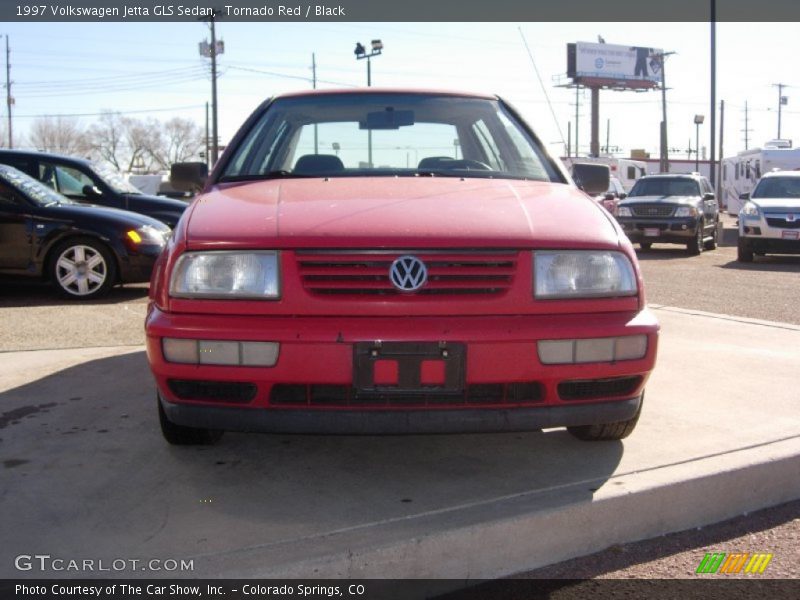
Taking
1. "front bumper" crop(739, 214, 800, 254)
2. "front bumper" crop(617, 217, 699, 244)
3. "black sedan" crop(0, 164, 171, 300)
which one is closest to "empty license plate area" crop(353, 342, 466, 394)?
"black sedan" crop(0, 164, 171, 300)

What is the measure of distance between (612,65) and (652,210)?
64972 millimetres

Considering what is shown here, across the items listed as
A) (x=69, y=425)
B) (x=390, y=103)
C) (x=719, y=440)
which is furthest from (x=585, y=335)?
(x=69, y=425)

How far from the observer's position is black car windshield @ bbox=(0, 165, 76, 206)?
841cm

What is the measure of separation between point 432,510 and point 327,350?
0.63m

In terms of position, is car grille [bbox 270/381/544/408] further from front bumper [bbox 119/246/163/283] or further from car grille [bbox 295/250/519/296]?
front bumper [bbox 119/246/163/283]

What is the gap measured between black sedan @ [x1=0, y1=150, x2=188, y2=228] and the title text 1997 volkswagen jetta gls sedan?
7.93 meters

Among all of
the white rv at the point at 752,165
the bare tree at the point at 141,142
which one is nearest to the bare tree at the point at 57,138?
the bare tree at the point at 141,142

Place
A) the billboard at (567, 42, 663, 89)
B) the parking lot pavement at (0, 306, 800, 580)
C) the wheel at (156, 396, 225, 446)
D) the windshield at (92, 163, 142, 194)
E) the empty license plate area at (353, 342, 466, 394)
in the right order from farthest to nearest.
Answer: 1. the billboard at (567, 42, 663, 89)
2. the windshield at (92, 163, 142, 194)
3. the wheel at (156, 396, 225, 446)
4. the empty license plate area at (353, 342, 466, 394)
5. the parking lot pavement at (0, 306, 800, 580)

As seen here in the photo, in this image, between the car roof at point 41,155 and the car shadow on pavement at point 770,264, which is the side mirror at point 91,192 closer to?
the car roof at point 41,155

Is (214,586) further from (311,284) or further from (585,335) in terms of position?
(585,335)

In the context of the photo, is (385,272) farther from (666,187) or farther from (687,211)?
(666,187)

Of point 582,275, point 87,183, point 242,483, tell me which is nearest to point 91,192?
point 87,183

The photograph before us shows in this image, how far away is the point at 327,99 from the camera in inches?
173

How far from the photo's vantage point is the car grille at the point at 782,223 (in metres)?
13.7
